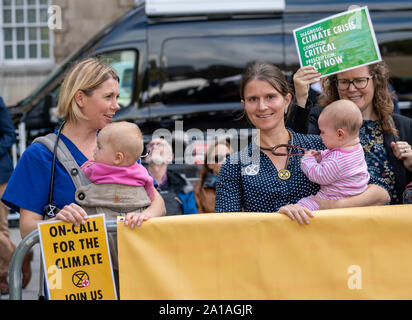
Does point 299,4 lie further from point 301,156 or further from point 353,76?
point 301,156

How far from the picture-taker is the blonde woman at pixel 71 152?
8.61 feet

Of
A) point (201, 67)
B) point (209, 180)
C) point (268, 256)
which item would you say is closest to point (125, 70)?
point (201, 67)

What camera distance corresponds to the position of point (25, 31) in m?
15.5

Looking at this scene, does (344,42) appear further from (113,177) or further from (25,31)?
(25,31)

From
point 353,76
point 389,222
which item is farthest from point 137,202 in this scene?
point 353,76

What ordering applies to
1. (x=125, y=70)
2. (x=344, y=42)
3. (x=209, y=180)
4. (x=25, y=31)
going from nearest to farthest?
(x=344, y=42) < (x=209, y=180) < (x=125, y=70) < (x=25, y=31)

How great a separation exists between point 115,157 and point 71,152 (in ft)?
0.74

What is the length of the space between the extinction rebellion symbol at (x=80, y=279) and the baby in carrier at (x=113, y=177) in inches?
5.5

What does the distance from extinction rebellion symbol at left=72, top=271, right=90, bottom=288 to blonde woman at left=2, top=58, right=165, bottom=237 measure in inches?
9.2

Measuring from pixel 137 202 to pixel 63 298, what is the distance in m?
0.52

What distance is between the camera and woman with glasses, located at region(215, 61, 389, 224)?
2785 mm

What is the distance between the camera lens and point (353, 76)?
3234 mm
